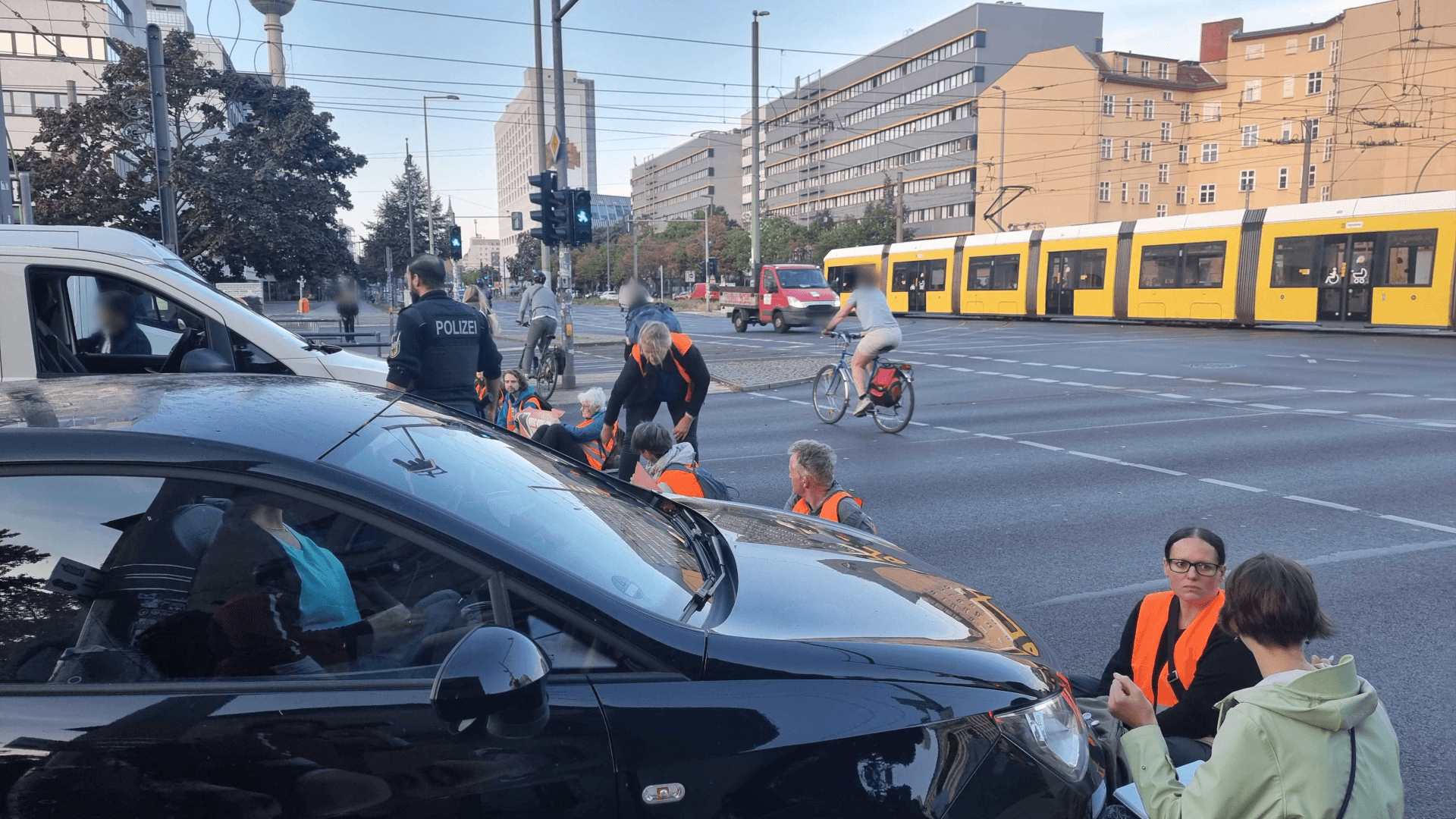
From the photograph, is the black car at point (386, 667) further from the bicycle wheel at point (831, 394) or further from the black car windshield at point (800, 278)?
the black car windshield at point (800, 278)

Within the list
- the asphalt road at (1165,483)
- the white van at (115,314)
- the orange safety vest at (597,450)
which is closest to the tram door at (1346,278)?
the asphalt road at (1165,483)

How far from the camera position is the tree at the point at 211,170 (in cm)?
2697

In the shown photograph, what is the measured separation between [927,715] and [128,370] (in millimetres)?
5955

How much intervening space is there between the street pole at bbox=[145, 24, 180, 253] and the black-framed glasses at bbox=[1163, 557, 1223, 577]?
13029mm

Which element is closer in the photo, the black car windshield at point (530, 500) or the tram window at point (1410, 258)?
the black car windshield at point (530, 500)

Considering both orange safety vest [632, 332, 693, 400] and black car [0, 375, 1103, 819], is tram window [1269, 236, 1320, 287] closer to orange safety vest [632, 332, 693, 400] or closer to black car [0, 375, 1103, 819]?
orange safety vest [632, 332, 693, 400]

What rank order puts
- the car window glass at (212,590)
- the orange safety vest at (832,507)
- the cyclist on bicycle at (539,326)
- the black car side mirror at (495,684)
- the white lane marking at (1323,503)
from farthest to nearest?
the cyclist on bicycle at (539,326) < the white lane marking at (1323,503) < the orange safety vest at (832,507) < the car window glass at (212,590) < the black car side mirror at (495,684)

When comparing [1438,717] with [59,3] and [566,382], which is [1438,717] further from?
[59,3]

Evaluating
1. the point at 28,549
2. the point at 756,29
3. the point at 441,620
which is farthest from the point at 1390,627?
the point at 756,29

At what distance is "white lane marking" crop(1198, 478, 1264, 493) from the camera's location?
7.96m

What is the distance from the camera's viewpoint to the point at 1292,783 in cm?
207

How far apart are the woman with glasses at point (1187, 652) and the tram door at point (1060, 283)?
29.9 m

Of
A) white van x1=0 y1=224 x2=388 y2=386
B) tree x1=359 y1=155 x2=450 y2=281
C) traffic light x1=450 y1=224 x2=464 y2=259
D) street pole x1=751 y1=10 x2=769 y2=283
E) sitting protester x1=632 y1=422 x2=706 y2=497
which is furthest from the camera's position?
tree x1=359 y1=155 x2=450 y2=281

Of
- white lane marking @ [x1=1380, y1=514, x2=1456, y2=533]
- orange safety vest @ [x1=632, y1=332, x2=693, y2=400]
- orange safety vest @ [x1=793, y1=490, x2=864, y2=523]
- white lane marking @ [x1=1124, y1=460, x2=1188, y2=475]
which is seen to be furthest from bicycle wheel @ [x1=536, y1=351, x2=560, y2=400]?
white lane marking @ [x1=1380, y1=514, x2=1456, y2=533]
